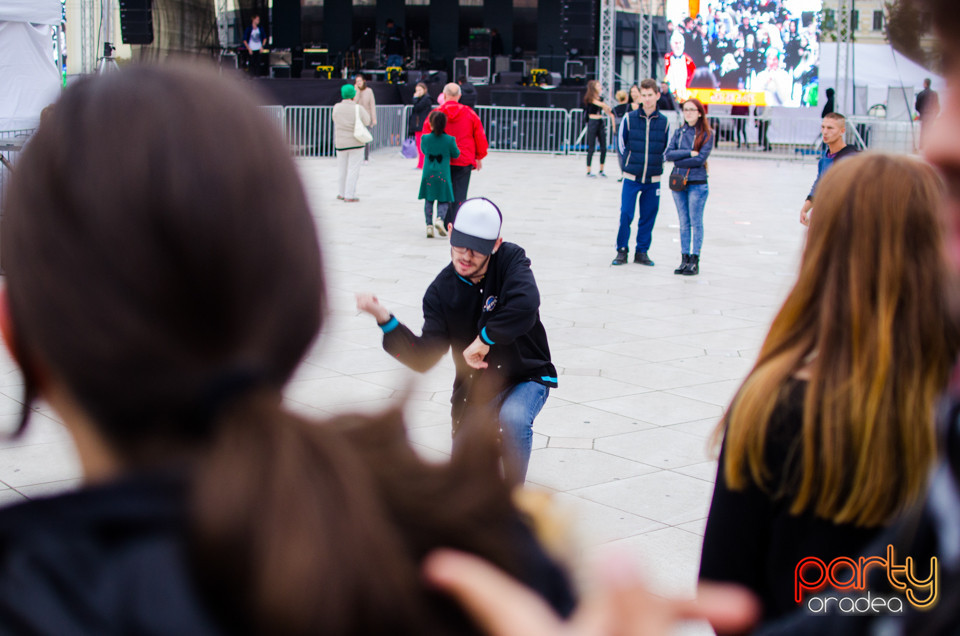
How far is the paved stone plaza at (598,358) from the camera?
12.9 ft

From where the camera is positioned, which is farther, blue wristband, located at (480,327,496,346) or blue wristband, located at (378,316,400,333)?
blue wristband, located at (480,327,496,346)

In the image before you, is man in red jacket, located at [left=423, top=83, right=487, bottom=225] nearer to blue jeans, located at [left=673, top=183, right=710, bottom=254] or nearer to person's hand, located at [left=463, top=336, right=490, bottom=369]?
blue jeans, located at [left=673, top=183, right=710, bottom=254]

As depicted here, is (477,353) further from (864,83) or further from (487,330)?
(864,83)

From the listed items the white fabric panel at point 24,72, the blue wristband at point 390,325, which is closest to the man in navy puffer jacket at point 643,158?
the blue wristband at point 390,325

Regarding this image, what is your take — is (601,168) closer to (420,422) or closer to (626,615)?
(420,422)

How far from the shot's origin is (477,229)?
144 inches

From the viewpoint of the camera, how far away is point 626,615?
2.40 feet

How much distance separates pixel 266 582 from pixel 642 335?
6.58 m

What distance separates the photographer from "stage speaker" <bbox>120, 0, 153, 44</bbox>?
14438mm

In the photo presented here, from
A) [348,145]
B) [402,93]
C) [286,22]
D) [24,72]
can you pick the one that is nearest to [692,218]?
[348,145]

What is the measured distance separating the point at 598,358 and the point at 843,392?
4.76 meters

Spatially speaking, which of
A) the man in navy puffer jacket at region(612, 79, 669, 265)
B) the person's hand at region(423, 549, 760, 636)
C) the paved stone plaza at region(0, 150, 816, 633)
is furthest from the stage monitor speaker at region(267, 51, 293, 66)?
the person's hand at region(423, 549, 760, 636)

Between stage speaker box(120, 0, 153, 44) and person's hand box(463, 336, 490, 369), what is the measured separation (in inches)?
497

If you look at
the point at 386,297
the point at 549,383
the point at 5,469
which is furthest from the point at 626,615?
the point at 386,297
